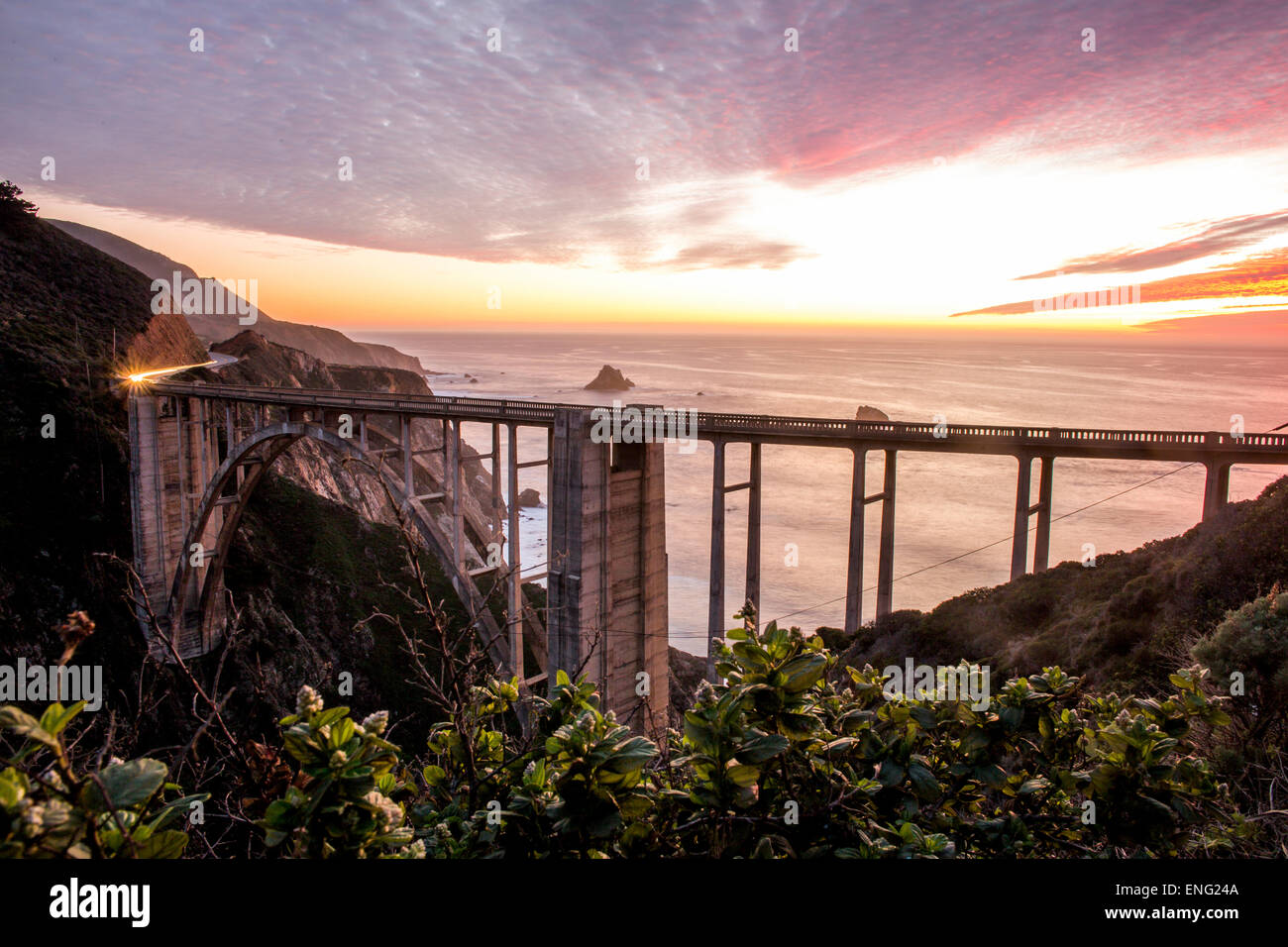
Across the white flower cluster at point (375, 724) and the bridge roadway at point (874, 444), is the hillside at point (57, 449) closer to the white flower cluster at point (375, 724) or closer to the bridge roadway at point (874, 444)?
the bridge roadway at point (874, 444)

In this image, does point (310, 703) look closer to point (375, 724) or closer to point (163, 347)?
point (375, 724)

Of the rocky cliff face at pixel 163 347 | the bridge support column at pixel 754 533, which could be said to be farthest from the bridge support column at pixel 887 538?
the rocky cliff face at pixel 163 347

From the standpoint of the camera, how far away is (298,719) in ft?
7.56

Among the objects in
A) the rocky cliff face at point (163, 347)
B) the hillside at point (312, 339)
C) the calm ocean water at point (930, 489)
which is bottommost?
the calm ocean water at point (930, 489)

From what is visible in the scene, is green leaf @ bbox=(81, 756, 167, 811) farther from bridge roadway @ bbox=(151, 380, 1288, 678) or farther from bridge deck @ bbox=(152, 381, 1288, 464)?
bridge roadway @ bbox=(151, 380, 1288, 678)

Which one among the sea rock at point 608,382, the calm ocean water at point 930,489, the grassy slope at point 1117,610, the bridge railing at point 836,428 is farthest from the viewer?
the sea rock at point 608,382

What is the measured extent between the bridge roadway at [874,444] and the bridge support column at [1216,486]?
30 millimetres

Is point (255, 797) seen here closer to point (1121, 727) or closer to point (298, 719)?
point (298, 719)

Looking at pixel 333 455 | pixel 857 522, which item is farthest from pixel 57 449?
pixel 857 522

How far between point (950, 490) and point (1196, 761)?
88565 mm

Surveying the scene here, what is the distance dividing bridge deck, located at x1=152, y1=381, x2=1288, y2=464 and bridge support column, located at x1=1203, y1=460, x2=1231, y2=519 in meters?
0.35

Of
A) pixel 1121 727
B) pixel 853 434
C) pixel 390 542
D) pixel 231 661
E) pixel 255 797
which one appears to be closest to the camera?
pixel 255 797

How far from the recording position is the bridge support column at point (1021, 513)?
70.7 ft
